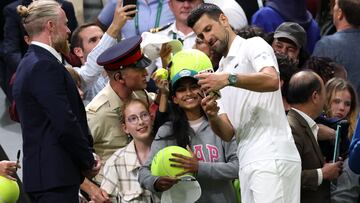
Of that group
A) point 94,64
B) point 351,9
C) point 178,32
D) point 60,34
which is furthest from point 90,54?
point 351,9

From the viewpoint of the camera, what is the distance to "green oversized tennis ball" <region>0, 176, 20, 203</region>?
5.87 meters

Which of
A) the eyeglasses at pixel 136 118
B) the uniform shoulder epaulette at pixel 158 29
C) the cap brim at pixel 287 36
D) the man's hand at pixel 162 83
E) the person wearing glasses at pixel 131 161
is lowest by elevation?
the person wearing glasses at pixel 131 161

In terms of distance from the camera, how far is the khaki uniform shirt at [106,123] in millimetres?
A: 6859

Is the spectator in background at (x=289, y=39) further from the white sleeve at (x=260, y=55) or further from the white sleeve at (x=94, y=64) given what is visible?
the white sleeve at (x=260, y=55)

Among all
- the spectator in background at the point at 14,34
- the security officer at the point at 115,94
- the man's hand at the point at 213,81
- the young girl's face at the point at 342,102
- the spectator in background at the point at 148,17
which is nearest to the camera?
the man's hand at the point at 213,81

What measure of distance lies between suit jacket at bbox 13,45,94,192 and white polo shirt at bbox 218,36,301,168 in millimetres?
922

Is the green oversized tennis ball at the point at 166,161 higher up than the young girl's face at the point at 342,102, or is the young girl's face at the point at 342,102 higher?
the green oversized tennis ball at the point at 166,161

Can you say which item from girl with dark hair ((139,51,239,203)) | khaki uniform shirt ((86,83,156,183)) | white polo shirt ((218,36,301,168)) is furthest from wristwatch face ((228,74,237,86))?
khaki uniform shirt ((86,83,156,183))

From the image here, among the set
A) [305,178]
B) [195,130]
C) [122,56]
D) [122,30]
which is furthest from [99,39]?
[305,178]

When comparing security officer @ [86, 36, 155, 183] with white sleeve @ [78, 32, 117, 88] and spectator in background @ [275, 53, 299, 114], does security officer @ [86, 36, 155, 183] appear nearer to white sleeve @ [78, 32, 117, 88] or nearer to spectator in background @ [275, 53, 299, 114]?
white sleeve @ [78, 32, 117, 88]

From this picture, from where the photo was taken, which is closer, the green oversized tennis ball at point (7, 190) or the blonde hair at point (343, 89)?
the green oversized tennis ball at point (7, 190)

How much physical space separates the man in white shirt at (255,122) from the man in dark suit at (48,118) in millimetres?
858

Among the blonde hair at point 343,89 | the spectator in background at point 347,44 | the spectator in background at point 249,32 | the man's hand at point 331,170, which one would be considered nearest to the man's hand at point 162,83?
the spectator in background at point 249,32

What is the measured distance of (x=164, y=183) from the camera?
618cm
